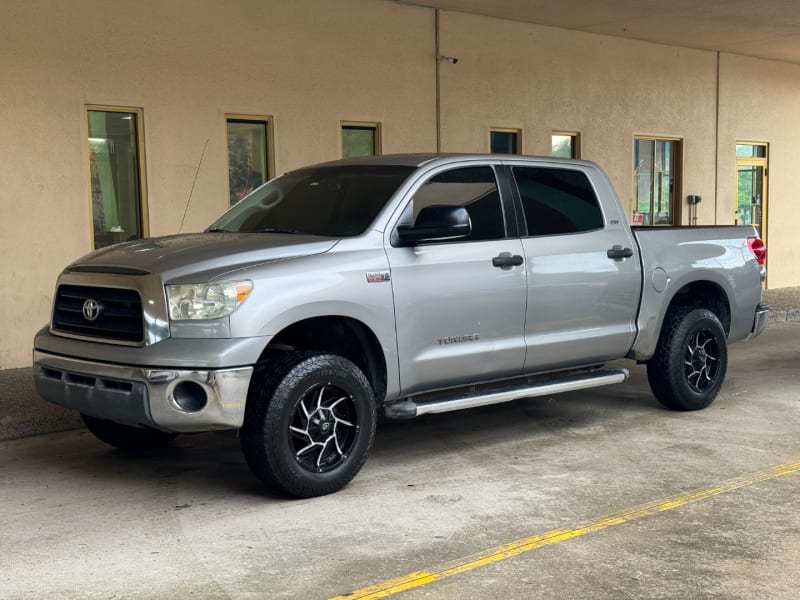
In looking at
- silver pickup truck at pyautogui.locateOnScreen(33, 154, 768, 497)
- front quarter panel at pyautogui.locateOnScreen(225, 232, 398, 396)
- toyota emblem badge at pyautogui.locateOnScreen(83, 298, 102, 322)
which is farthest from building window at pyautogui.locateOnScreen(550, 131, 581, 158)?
toyota emblem badge at pyautogui.locateOnScreen(83, 298, 102, 322)

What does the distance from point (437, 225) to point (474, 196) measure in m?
0.80

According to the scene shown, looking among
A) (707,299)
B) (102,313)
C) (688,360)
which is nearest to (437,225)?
(102,313)

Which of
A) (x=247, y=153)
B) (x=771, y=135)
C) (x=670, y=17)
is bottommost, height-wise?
(x=247, y=153)

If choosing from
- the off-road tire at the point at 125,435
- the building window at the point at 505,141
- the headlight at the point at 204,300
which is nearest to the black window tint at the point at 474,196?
the headlight at the point at 204,300

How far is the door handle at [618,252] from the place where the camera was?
7.45m

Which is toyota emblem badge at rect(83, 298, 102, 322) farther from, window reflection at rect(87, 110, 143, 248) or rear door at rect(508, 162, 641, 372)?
window reflection at rect(87, 110, 143, 248)

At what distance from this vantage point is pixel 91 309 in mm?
5871

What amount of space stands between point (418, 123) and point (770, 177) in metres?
9.44

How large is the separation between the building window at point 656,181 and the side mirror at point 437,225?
38.7ft

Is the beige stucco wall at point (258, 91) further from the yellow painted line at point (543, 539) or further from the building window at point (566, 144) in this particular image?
the yellow painted line at point (543, 539)

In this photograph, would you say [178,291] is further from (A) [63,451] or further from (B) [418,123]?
(B) [418,123]

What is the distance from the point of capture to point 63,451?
7254 millimetres

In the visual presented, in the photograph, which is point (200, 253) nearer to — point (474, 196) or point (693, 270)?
point (474, 196)

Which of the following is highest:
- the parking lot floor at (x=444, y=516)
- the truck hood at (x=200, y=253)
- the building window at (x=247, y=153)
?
the building window at (x=247, y=153)
